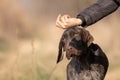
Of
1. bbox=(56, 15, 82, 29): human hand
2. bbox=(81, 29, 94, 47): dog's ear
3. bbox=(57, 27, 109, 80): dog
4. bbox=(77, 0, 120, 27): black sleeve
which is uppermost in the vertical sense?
bbox=(77, 0, 120, 27): black sleeve

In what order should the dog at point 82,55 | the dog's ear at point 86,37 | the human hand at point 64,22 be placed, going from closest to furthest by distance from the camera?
the human hand at point 64,22, the dog's ear at point 86,37, the dog at point 82,55

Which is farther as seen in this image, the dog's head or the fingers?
the dog's head

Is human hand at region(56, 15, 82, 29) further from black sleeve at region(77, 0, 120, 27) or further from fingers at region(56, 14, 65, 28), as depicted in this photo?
black sleeve at region(77, 0, 120, 27)

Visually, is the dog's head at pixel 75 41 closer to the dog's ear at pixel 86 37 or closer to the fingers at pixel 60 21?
the dog's ear at pixel 86 37

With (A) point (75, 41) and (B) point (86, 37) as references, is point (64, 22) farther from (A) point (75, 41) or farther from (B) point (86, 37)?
(A) point (75, 41)

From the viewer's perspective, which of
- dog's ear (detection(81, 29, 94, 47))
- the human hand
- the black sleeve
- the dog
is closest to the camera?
the human hand

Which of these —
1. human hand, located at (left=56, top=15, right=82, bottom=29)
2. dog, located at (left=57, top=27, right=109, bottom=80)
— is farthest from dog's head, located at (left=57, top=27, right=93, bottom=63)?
human hand, located at (left=56, top=15, right=82, bottom=29)

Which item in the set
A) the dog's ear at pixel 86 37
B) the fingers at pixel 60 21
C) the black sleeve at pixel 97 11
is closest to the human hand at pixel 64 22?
the fingers at pixel 60 21

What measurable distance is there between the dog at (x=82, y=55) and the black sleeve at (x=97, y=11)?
0.38 m

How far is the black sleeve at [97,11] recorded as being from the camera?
401cm

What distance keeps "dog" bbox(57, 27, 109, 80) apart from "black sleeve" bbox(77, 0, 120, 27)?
38cm

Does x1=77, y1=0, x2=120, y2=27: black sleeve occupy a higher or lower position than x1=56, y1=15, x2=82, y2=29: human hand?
higher

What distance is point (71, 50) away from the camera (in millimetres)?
4418

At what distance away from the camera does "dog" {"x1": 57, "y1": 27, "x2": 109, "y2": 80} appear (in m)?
4.49
